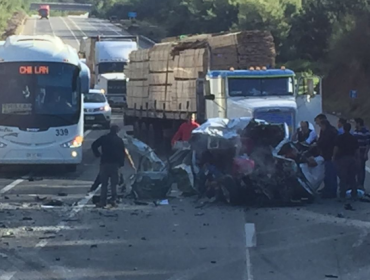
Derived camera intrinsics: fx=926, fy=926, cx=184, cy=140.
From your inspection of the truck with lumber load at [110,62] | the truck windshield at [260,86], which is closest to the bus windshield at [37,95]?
the truck windshield at [260,86]

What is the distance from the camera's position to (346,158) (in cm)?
1816

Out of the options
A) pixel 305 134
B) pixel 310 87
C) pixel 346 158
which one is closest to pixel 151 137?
pixel 310 87

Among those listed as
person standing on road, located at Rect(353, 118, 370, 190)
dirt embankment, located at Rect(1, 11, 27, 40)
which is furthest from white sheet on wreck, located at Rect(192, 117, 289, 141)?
dirt embankment, located at Rect(1, 11, 27, 40)

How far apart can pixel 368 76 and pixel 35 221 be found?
136 ft

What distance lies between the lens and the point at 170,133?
2766 centimetres

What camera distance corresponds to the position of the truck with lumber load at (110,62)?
170 feet

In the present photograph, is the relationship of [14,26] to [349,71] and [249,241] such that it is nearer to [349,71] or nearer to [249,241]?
[349,71]

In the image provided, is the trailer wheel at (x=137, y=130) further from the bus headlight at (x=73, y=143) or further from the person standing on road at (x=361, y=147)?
the person standing on road at (x=361, y=147)

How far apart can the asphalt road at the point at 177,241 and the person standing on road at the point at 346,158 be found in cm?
95

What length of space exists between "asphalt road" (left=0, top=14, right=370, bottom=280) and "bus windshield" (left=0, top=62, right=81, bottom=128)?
3595mm

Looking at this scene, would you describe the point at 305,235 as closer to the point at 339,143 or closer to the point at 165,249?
the point at 165,249

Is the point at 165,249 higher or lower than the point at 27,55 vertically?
lower

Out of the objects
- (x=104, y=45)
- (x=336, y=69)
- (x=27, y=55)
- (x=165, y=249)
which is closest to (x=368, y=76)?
(x=336, y=69)

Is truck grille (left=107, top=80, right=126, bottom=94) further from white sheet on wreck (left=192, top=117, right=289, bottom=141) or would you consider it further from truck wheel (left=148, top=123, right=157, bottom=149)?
white sheet on wreck (left=192, top=117, right=289, bottom=141)
